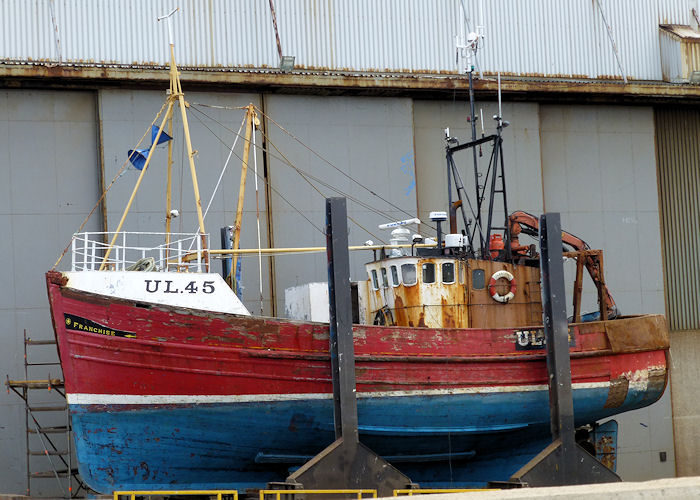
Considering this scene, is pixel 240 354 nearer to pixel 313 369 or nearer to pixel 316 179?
pixel 313 369

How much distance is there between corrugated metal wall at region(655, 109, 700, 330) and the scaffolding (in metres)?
12.6

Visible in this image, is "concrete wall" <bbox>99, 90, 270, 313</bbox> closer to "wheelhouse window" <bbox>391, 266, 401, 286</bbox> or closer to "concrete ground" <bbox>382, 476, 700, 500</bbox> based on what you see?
"wheelhouse window" <bbox>391, 266, 401, 286</bbox>

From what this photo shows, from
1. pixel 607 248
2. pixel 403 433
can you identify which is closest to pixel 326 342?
pixel 403 433

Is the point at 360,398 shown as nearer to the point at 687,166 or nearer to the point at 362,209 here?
the point at 362,209

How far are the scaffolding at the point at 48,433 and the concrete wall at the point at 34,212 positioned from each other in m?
0.03

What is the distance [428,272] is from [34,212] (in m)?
7.36

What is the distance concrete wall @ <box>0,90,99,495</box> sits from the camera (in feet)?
57.1

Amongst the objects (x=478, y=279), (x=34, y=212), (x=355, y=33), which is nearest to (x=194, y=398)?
(x=478, y=279)

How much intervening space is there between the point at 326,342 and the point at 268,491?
2.50 meters

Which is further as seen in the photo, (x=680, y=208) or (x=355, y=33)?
(x=680, y=208)

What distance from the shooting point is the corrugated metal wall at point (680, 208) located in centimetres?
2127

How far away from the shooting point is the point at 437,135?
66.0ft

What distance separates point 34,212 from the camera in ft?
58.4

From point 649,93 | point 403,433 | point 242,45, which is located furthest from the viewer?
point 649,93
